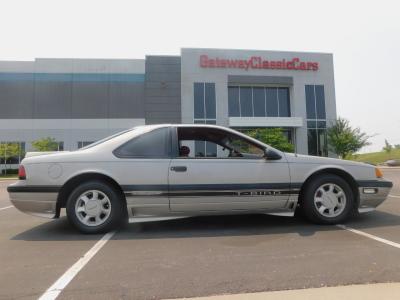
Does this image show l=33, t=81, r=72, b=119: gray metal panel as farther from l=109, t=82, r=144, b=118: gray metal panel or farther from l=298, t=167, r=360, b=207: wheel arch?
l=298, t=167, r=360, b=207: wheel arch

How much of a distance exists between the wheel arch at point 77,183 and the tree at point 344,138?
32.6 meters

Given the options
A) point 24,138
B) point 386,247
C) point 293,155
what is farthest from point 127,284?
point 24,138

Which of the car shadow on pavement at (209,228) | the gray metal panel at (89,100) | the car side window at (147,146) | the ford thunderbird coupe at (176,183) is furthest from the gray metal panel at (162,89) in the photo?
the ford thunderbird coupe at (176,183)

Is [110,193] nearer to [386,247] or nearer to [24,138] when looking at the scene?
[386,247]

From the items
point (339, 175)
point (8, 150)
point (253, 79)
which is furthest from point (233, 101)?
point (339, 175)

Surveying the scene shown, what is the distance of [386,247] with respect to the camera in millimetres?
3646

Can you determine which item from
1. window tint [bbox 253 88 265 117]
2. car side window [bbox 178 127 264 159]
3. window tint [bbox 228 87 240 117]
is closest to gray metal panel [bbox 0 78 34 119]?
window tint [bbox 228 87 240 117]

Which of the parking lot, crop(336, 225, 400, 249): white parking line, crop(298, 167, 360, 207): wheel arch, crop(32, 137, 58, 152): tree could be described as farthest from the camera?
crop(32, 137, 58, 152): tree

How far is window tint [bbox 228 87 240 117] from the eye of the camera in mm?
34250

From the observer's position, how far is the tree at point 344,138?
3353 centimetres

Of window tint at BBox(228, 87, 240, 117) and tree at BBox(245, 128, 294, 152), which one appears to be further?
window tint at BBox(228, 87, 240, 117)

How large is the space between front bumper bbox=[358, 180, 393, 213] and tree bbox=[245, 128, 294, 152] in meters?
24.7

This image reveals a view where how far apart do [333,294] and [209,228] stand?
251 cm

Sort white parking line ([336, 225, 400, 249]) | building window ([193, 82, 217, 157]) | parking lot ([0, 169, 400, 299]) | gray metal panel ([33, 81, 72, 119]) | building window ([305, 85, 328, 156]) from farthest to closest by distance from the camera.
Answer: building window ([305, 85, 328, 156]) → gray metal panel ([33, 81, 72, 119]) → building window ([193, 82, 217, 157]) → white parking line ([336, 225, 400, 249]) → parking lot ([0, 169, 400, 299])
